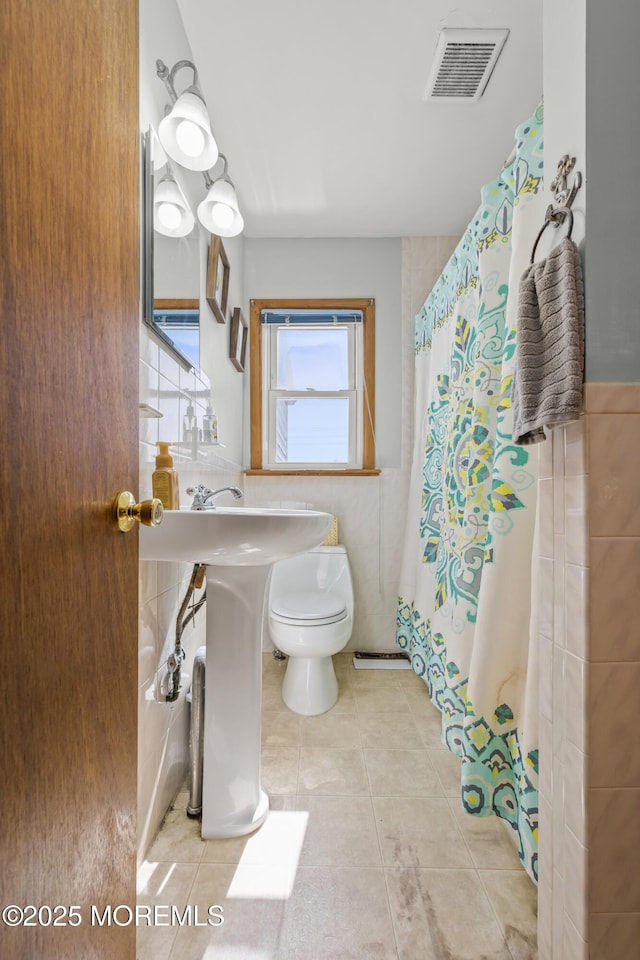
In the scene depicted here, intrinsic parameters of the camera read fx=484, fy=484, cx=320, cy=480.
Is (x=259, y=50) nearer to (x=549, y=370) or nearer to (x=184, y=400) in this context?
(x=184, y=400)

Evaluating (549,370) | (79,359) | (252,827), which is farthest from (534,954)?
(79,359)

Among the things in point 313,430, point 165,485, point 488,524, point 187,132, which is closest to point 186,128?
point 187,132

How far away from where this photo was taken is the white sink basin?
3.22 ft

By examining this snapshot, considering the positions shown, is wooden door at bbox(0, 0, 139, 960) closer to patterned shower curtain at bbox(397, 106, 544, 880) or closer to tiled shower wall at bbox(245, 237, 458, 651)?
patterned shower curtain at bbox(397, 106, 544, 880)

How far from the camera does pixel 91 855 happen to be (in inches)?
20.7

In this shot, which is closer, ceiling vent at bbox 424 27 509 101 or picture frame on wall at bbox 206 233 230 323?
ceiling vent at bbox 424 27 509 101

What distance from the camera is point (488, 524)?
142 cm

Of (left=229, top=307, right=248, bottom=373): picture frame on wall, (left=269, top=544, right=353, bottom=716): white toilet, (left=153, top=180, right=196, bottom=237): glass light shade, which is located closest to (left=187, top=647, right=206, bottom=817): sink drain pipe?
(left=269, top=544, right=353, bottom=716): white toilet

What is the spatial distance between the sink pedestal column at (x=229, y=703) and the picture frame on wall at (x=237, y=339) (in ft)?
4.41

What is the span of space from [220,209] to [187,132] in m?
0.35

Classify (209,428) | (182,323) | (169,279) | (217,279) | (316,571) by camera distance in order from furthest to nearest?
(316,571) < (217,279) < (209,428) < (182,323) < (169,279)

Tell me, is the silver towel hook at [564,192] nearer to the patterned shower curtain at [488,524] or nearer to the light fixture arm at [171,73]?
the patterned shower curtain at [488,524]

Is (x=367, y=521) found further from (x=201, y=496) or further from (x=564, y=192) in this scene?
(x=564, y=192)

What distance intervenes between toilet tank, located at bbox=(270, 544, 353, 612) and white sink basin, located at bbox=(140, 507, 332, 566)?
142cm
